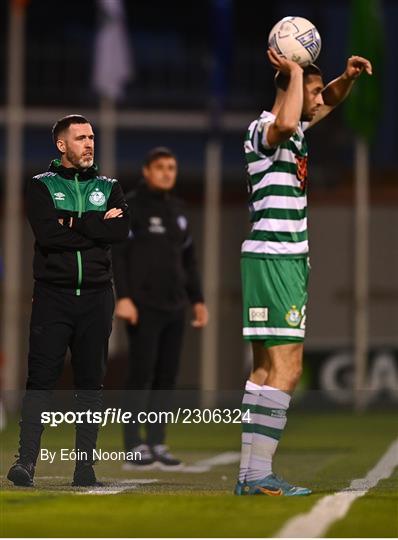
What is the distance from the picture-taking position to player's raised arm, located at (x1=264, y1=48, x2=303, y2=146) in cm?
810

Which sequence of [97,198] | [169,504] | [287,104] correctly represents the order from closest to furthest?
[169,504] → [287,104] → [97,198]

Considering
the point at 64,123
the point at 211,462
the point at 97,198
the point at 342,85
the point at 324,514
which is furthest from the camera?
the point at 211,462

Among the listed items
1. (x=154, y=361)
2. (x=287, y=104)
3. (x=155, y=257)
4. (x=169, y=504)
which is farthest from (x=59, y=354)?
(x=155, y=257)

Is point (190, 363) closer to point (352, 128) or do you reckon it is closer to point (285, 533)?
point (352, 128)

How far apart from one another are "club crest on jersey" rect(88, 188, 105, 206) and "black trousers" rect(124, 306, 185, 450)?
3.16 metres

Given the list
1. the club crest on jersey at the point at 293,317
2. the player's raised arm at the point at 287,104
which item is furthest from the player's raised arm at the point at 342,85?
the club crest on jersey at the point at 293,317

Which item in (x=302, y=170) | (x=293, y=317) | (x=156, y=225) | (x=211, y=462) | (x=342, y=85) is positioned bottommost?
(x=211, y=462)

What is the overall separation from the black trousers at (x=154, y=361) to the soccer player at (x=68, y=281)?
3022 mm

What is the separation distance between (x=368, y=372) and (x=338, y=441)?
9340mm

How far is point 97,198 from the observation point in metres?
8.69

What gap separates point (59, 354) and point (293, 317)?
118cm

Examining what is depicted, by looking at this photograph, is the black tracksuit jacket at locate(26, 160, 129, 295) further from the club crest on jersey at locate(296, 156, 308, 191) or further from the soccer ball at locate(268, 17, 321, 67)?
the soccer ball at locate(268, 17, 321, 67)

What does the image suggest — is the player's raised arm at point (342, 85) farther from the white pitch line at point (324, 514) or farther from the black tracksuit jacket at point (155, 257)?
the black tracksuit jacket at point (155, 257)

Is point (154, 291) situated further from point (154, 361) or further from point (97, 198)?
point (97, 198)
